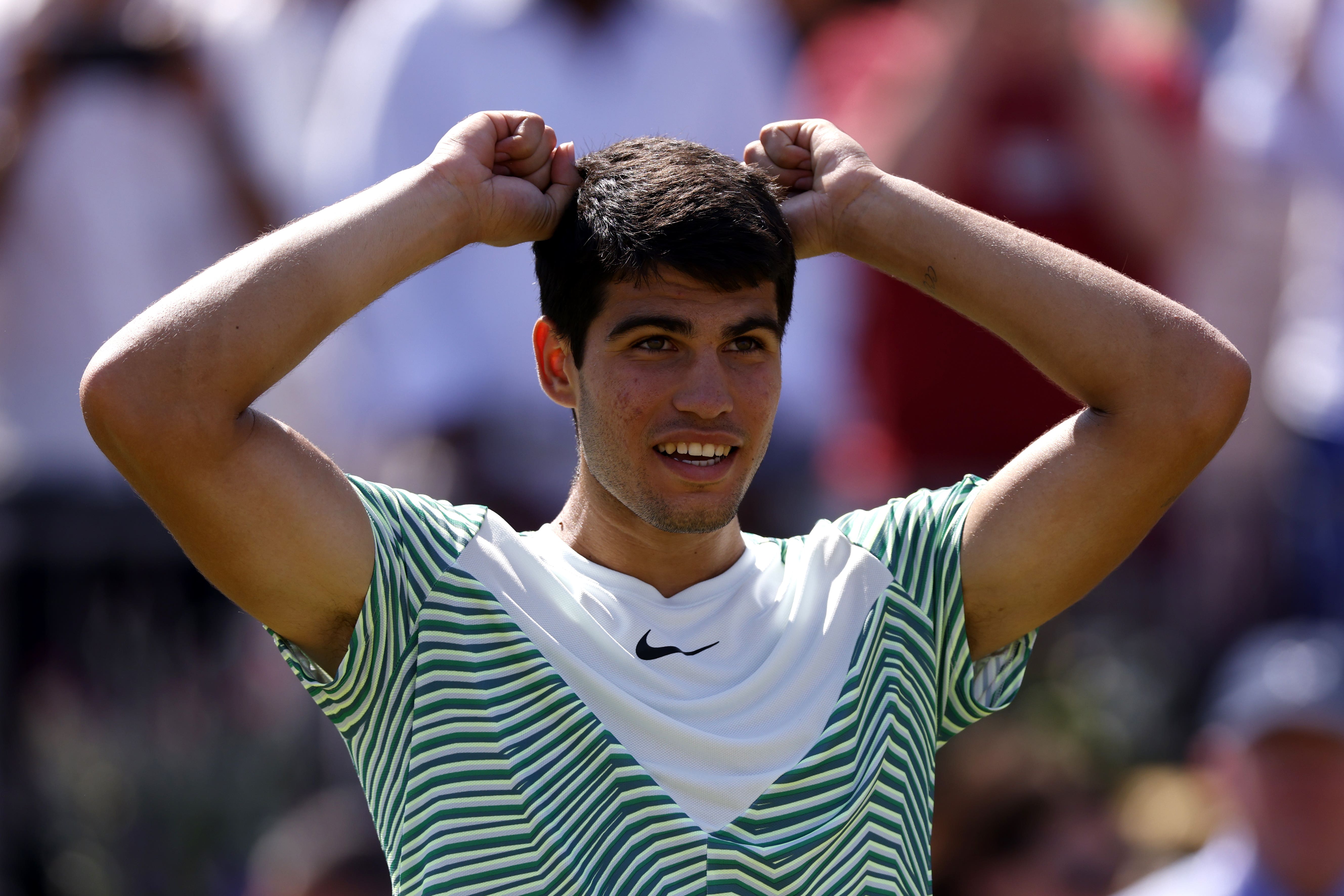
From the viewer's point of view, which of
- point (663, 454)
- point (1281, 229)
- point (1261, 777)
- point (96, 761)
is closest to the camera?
point (663, 454)

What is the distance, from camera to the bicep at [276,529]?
2791 mm

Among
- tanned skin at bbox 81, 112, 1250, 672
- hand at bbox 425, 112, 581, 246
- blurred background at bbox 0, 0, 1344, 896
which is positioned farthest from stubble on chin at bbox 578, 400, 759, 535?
blurred background at bbox 0, 0, 1344, 896

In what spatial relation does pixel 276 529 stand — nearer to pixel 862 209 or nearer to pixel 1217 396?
pixel 862 209

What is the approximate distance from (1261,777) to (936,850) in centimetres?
91

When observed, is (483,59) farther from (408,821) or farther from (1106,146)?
(408,821)

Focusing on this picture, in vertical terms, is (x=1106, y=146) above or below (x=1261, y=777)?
above

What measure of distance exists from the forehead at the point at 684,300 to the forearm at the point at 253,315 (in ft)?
1.08

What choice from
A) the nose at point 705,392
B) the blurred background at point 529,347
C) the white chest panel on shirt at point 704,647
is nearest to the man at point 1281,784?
the blurred background at point 529,347

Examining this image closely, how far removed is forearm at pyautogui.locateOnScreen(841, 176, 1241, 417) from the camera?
3.08 m

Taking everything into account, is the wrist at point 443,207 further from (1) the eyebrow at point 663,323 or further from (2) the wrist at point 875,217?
(2) the wrist at point 875,217

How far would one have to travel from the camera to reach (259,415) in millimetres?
2873

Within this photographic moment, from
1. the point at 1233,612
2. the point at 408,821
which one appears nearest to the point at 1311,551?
the point at 1233,612

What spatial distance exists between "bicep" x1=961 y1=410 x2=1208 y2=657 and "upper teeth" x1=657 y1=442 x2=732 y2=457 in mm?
463

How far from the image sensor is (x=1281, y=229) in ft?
21.9
